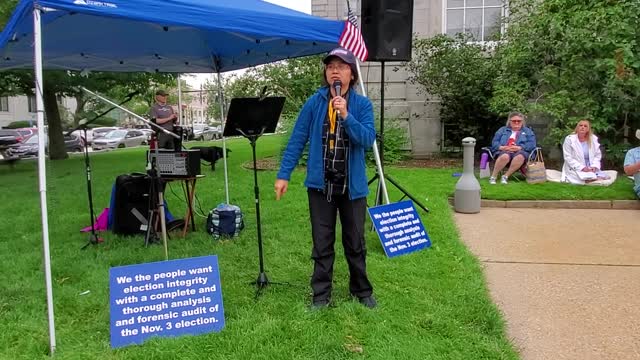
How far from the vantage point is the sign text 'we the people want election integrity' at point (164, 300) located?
3352 millimetres

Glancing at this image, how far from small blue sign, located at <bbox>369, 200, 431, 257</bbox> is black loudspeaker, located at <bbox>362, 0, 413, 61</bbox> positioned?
1738mm

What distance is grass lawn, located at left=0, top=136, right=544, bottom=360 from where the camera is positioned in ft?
10.6

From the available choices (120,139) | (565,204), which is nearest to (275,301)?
(565,204)

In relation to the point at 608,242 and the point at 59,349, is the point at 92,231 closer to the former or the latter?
the point at 59,349

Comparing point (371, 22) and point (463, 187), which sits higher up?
point (371, 22)

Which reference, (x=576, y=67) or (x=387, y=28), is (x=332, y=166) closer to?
(x=387, y=28)

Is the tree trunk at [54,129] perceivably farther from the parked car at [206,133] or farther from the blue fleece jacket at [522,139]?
the parked car at [206,133]

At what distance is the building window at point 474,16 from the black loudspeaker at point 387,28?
7974 mm

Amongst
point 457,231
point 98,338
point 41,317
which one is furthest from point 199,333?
point 457,231

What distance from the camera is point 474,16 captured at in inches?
530

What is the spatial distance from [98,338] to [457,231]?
404cm

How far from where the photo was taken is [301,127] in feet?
12.2

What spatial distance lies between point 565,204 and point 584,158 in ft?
4.38

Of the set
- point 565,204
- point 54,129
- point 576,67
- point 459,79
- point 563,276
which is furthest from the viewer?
point 54,129
